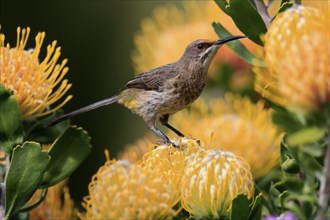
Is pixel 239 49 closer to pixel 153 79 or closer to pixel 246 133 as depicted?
pixel 246 133

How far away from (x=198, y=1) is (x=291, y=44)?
7.83 feet

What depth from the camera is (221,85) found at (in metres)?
3.25

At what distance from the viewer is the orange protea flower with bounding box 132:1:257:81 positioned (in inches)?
140

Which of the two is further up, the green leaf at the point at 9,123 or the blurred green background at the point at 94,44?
the green leaf at the point at 9,123

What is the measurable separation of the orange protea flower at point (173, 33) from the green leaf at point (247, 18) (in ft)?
5.17

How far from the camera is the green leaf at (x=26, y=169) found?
1.76 meters

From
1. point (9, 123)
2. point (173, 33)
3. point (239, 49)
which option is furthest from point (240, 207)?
point (173, 33)

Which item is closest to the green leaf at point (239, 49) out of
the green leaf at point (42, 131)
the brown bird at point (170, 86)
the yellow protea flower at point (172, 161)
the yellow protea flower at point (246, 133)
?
the yellow protea flower at point (172, 161)

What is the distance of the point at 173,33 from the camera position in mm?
3695

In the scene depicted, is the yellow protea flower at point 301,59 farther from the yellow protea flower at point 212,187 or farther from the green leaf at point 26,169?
the green leaf at point 26,169

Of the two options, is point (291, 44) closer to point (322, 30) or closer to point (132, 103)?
point (322, 30)

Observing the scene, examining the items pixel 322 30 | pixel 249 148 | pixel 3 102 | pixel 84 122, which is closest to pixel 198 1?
pixel 249 148

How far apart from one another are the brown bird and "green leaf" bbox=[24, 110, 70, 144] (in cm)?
85

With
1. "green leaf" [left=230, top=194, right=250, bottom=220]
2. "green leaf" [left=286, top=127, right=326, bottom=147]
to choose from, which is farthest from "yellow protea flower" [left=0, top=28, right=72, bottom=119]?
"green leaf" [left=286, top=127, right=326, bottom=147]
